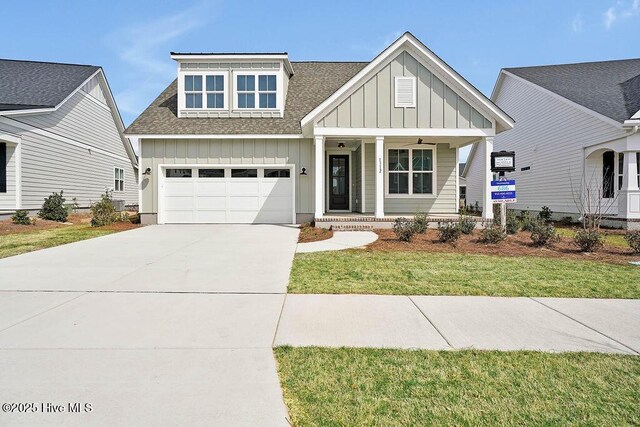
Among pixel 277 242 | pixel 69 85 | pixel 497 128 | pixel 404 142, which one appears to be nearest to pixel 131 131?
pixel 69 85

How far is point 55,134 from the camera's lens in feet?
56.4

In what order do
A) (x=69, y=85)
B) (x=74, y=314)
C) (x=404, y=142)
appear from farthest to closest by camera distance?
(x=69, y=85)
(x=404, y=142)
(x=74, y=314)

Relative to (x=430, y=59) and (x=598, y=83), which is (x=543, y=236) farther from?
(x=598, y=83)

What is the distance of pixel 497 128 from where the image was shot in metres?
12.9

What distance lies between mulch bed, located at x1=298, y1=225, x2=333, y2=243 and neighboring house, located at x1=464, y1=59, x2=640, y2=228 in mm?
8197

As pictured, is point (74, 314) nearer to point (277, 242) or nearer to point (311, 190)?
point (277, 242)

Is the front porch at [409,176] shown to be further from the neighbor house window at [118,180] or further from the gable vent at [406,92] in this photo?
the neighbor house window at [118,180]

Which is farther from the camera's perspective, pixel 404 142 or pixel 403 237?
pixel 404 142

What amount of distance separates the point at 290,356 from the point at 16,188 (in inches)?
675

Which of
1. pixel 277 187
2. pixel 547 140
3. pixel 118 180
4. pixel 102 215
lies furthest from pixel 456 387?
pixel 118 180

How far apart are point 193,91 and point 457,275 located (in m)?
13.2

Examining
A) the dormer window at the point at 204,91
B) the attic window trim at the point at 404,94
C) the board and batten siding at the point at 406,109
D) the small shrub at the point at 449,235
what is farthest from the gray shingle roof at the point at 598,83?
the dormer window at the point at 204,91

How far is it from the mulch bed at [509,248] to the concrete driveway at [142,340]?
3665mm

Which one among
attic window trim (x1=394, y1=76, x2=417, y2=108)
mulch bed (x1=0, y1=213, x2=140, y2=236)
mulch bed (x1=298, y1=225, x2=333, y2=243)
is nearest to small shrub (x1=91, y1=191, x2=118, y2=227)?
mulch bed (x1=0, y1=213, x2=140, y2=236)
